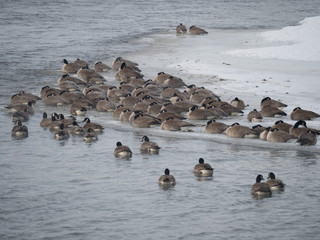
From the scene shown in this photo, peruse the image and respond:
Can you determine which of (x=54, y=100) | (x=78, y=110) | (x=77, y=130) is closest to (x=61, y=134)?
(x=77, y=130)

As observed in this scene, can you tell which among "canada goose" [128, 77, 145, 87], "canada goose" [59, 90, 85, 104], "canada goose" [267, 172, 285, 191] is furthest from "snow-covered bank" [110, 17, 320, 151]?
"canada goose" [59, 90, 85, 104]

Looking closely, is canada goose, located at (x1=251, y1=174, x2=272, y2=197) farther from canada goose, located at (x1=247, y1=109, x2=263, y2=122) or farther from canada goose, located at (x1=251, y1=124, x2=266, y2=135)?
canada goose, located at (x1=247, y1=109, x2=263, y2=122)

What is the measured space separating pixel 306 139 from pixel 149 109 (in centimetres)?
518

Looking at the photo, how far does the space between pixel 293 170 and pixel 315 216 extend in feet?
8.26

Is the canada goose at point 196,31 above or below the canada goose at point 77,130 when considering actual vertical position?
above

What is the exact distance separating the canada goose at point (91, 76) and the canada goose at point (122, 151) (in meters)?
8.40

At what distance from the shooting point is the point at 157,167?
14773mm

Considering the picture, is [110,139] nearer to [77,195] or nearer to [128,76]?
[77,195]

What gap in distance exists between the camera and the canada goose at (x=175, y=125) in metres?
17.6

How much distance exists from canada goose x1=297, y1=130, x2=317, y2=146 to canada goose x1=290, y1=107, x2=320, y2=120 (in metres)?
2.01

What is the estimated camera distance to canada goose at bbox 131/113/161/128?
1797 cm

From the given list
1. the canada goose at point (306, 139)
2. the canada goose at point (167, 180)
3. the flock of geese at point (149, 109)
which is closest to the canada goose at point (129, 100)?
the flock of geese at point (149, 109)

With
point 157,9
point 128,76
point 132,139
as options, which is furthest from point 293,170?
point 157,9

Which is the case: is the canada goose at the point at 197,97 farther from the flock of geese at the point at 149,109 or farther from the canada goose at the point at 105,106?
the canada goose at the point at 105,106
